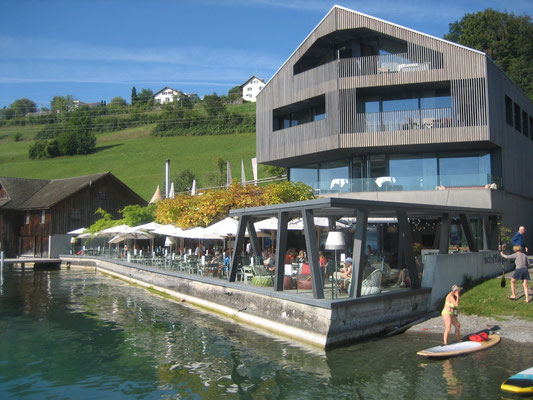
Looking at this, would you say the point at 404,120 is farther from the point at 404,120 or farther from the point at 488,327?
the point at 488,327

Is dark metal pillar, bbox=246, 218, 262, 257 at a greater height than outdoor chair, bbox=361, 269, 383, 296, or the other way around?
dark metal pillar, bbox=246, 218, 262, 257

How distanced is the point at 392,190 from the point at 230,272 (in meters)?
11.8

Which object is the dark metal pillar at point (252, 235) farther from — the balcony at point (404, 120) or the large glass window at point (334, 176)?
the balcony at point (404, 120)

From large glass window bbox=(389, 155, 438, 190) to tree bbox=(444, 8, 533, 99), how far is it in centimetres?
3526

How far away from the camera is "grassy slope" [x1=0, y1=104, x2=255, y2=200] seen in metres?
70.5

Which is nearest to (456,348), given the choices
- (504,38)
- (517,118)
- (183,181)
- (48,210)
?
(517,118)

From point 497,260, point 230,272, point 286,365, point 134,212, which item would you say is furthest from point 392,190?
point 134,212

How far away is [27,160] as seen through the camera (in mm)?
85938

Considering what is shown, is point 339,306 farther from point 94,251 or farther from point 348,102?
point 94,251

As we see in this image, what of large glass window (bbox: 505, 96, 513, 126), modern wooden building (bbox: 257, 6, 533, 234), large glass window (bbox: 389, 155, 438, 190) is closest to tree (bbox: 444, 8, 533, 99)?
modern wooden building (bbox: 257, 6, 533, 234)

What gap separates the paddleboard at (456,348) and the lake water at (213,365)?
172 millimetres

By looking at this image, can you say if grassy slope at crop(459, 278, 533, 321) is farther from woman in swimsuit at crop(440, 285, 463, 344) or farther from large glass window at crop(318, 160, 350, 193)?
large glass window at crop(318, 160, 350, 193)

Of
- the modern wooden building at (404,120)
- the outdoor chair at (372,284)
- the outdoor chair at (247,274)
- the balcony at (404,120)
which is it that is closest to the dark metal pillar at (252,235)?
the outdoor chair at (247,274)

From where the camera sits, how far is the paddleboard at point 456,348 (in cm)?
1120
